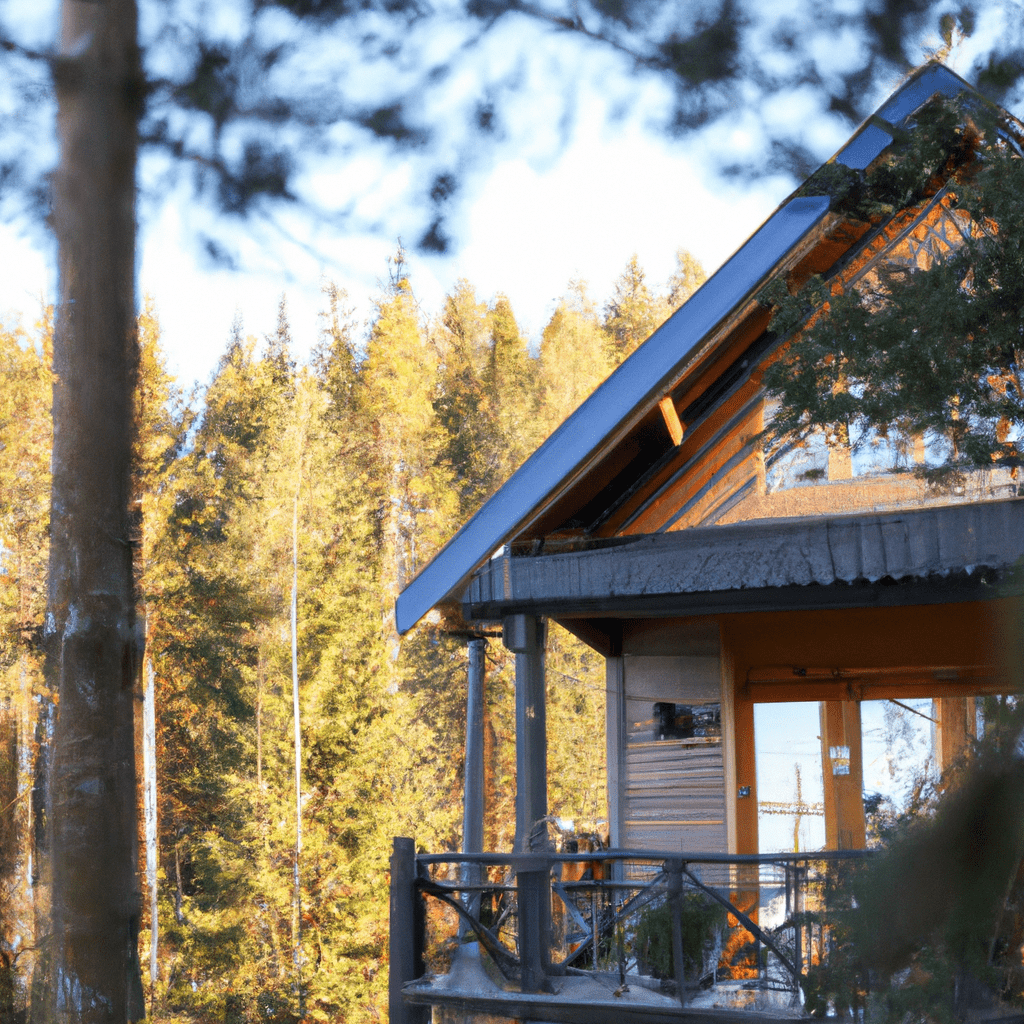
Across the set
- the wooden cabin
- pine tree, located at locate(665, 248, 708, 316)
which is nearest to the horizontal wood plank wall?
the wooden cabin

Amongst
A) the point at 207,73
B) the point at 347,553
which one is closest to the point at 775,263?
the point at 207,73

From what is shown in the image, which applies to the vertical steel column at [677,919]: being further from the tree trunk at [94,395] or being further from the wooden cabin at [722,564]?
the tree trunk at [94,395]

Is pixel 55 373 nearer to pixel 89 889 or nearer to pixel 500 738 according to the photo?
pixel 89 889

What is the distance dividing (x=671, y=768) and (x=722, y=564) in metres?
3.43

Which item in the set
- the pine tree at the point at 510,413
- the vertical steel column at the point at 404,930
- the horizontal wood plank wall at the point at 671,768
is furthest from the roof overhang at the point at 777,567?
the pine tree at the point at 510,413

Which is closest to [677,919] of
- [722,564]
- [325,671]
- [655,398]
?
[722,564]

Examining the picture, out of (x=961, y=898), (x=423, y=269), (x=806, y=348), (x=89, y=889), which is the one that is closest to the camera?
(x=89, y=889)

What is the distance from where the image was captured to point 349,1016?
79.8 ft

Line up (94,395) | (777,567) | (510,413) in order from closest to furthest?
1. (94,395)
2. (777,567)
3. (510,413)

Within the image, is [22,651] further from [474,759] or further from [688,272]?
[688,272]

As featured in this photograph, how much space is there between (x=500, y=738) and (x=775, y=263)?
78.7 ft

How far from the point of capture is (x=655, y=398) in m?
Result: 7.12

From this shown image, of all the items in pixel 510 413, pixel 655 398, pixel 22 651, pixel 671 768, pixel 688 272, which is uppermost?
pixel 510 413

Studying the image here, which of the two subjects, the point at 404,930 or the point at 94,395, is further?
the point at 404,930
